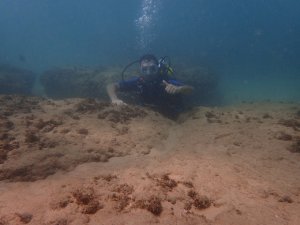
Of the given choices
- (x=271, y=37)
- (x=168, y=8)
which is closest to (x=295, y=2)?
(x=271, y=37)

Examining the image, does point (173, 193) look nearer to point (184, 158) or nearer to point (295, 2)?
point (184, 158)

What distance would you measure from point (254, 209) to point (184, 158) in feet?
6.36

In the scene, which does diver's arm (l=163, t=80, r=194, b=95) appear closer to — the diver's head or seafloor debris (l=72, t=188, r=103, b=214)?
the diver's head

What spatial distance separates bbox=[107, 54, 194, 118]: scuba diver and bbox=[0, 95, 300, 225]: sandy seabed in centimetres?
222

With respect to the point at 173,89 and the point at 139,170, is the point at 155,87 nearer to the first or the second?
the point at 173,89

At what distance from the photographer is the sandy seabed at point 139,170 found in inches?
121

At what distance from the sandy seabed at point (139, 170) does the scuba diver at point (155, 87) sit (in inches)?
87.4

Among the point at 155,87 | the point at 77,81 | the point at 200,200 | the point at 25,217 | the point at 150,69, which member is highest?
the point at 77,81

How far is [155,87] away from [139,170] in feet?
17.5

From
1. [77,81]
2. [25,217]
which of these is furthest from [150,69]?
[77,81]

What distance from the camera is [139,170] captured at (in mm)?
4363

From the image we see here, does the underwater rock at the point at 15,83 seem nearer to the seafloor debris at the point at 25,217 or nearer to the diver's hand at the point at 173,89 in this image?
the diver's hand at the point at 173,89

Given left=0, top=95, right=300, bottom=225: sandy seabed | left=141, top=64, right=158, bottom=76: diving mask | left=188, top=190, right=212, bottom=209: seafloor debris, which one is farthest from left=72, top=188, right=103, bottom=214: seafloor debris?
left=141, top=64, right=158, bottom=76: diving mask

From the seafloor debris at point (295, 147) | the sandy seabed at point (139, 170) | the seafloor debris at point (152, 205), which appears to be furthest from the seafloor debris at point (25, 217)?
the seafloor debris at point (295, 147)
